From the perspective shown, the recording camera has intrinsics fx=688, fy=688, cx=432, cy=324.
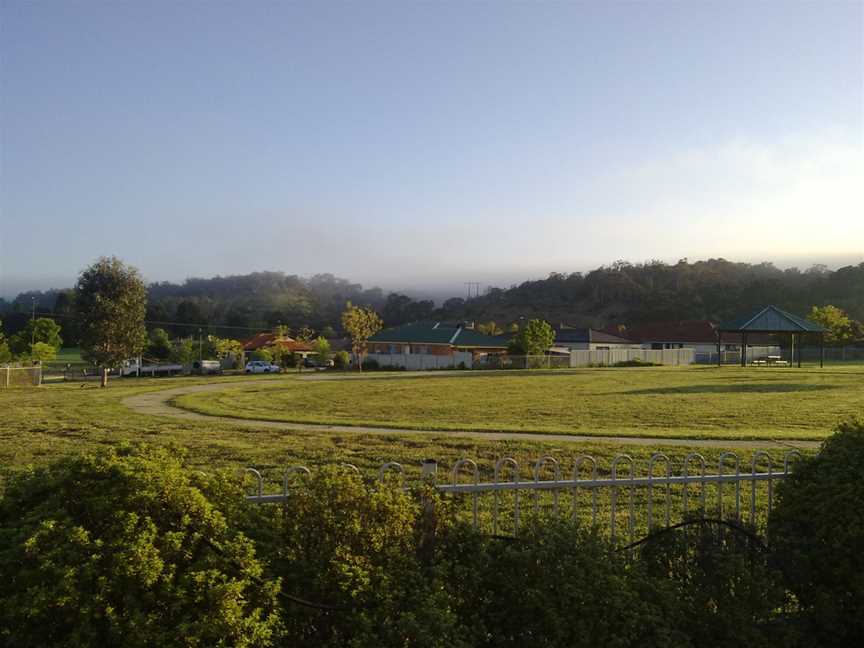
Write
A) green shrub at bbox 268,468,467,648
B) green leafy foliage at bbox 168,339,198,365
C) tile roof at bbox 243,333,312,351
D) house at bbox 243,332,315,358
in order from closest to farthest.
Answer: green shrub at bbox 268,468,467,648
green leafy foliage at bbox 168,339,198,365
house at bbox 243,332,315,358
tile roof at bbox 243,333,312,351

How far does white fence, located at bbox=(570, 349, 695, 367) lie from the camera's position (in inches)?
2031

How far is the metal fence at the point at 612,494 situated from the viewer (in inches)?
191

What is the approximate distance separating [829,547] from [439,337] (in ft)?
192

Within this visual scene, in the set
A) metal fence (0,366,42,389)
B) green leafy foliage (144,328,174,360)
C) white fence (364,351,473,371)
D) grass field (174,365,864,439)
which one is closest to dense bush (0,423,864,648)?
grass field (174,365,864,439)

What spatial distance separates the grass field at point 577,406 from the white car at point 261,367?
19.8 meters

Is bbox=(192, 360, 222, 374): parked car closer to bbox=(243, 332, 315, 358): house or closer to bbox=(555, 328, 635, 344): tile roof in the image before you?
bbox=(243, 332, 315, 358): house

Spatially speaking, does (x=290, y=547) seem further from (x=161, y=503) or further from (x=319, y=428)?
(x=319, y=428)

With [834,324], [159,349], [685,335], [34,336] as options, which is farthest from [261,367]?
[834,324]

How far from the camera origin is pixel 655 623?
383cm

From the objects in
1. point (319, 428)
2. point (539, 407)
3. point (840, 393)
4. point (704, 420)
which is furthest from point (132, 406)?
point (840, 393)

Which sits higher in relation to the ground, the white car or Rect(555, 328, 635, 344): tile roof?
Rect(555, 328, 635, 344): tile roof

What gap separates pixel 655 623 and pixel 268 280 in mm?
165196

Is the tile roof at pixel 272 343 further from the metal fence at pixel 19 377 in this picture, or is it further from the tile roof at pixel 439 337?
the metal fence at pixel 19 377

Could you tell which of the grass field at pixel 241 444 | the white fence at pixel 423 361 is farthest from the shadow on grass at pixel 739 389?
the white fence at pixel 423 361
